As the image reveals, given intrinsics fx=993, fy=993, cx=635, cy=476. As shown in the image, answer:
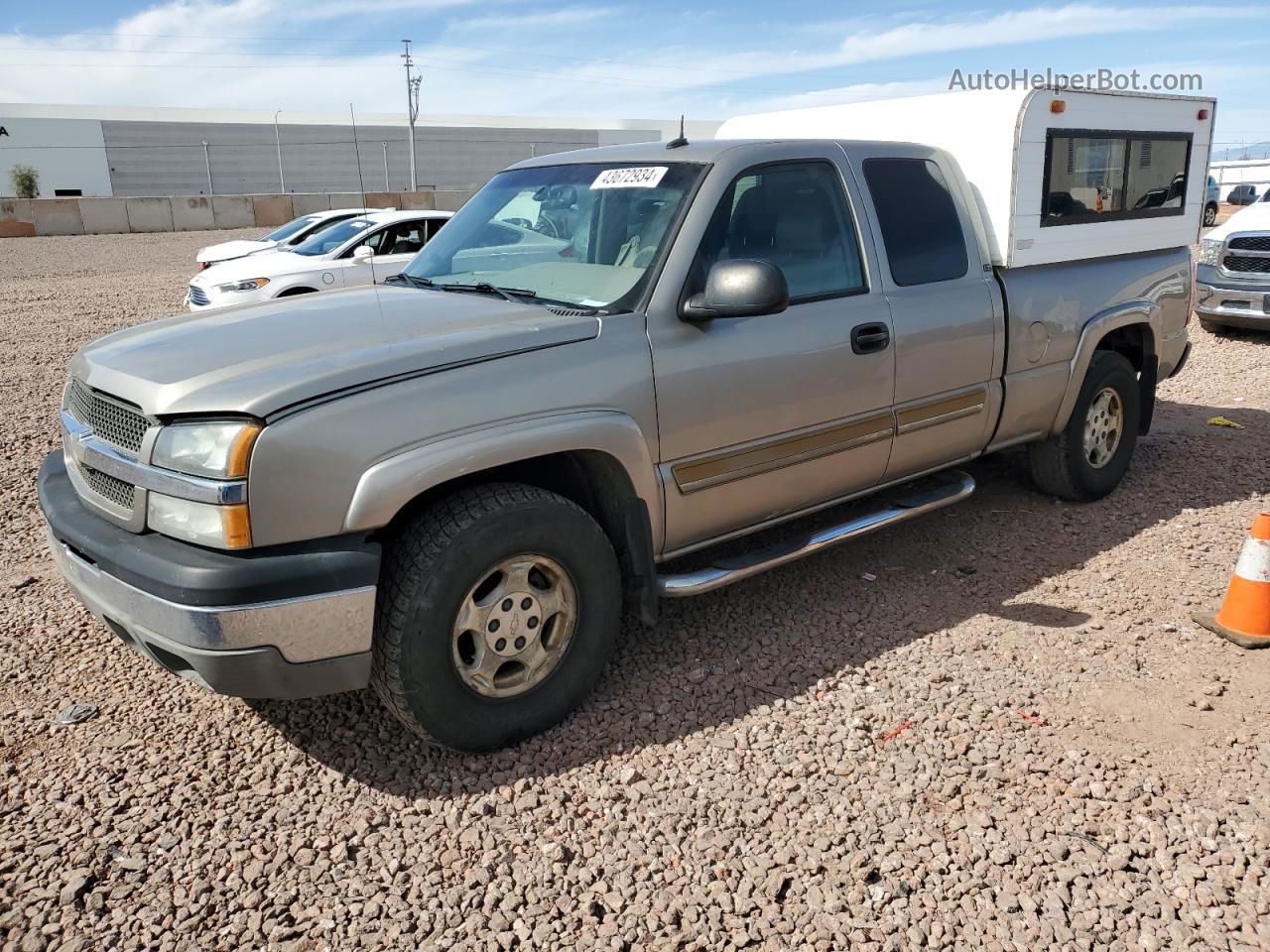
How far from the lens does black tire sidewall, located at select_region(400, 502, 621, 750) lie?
2982mm

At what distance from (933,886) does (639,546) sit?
4.60ft

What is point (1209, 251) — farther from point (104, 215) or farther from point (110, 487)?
point (104, 215)

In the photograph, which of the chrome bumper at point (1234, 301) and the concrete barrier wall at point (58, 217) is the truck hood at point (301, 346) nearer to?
the chrome bumper at point (1234, 301)

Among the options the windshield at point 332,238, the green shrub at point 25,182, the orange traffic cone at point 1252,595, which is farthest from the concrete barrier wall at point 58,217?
the orange traffic cone at point 1252,595

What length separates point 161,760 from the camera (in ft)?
10.7

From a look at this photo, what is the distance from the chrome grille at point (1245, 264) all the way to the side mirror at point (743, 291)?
31.3 feet

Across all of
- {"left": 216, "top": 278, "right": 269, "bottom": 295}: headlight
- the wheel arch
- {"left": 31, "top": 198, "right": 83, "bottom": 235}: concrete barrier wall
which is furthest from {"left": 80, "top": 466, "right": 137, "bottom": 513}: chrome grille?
{"left": 31, "top": 198, "right": 83, "bottom": 235}: concrete barrier wall

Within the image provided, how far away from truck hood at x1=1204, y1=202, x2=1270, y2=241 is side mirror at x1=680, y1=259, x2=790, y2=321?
9.56 meters

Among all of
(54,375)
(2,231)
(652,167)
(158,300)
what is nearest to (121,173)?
(2,231)

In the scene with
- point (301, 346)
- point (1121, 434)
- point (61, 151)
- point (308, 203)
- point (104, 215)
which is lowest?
point (1121, 434)

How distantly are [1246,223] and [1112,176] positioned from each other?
7.03m

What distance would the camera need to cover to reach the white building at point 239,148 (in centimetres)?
6000

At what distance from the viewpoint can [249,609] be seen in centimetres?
269

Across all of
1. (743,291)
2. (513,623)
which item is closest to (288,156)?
(743,291)
